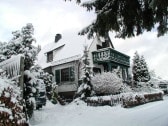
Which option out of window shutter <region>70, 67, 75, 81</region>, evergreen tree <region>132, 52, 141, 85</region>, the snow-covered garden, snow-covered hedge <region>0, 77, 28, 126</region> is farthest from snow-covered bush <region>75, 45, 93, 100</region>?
snow-covered hedge <region>0, 77, 28, 126</region>

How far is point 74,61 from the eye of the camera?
26.4 meters

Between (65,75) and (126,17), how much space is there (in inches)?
793

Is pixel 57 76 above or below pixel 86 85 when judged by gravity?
above

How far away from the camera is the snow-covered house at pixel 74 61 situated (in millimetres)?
26156

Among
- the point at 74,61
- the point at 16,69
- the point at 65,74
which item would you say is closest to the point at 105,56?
the point at 74,61

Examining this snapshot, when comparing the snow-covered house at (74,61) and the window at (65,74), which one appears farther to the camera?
the window at (65,74)

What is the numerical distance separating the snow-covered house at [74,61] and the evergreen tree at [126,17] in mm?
16430

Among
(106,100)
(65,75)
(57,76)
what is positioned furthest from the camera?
(57,76)

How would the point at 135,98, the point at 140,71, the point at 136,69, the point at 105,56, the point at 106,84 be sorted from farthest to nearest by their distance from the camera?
the point at 136,69
the point at 140,71
the point at 105,56
the point at 106,84
the point at 135,98

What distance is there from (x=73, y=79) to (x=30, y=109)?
16.7 meters

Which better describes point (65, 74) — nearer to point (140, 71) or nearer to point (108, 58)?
point (108, 58)

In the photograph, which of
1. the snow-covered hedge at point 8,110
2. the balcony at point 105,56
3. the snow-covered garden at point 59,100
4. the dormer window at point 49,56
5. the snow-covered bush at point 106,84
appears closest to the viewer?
the snow-covered hedge at point 8,110

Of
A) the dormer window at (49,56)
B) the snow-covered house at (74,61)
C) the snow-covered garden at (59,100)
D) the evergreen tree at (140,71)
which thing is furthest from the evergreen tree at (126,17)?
the evergreen tree at (140,71)

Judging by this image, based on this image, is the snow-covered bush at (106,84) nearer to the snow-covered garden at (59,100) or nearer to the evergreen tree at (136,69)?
the snow-covered garden at (59,100)
